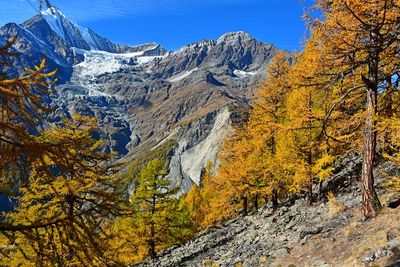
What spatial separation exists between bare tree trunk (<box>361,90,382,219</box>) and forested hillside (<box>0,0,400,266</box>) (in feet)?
0.11

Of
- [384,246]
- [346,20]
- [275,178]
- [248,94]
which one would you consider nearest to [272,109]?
[248,94]

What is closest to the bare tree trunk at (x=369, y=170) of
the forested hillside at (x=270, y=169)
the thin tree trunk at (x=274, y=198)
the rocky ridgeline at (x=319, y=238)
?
the forested hillside at (x=270, y=169)

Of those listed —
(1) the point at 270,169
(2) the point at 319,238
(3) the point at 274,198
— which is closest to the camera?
(2) the point at 319,238

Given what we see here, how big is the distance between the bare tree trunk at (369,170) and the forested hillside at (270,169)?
0.03m

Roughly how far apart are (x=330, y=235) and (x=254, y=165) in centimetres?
1260

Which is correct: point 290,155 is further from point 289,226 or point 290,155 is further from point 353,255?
point 353,255

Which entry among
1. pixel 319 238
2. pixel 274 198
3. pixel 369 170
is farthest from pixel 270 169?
pixel 369 170

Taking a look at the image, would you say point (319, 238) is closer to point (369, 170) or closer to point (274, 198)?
point (369, 170)

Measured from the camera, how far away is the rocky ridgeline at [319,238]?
10.7 metres

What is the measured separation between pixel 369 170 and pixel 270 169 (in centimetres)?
1151

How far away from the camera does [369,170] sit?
1216 centimetres

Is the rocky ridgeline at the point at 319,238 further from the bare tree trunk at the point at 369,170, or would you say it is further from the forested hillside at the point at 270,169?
the bare tree trunk at the point at 369,170

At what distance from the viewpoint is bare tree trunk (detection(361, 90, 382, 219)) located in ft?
39.9

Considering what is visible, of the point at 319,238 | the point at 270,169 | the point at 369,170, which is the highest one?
the point at 270,169
